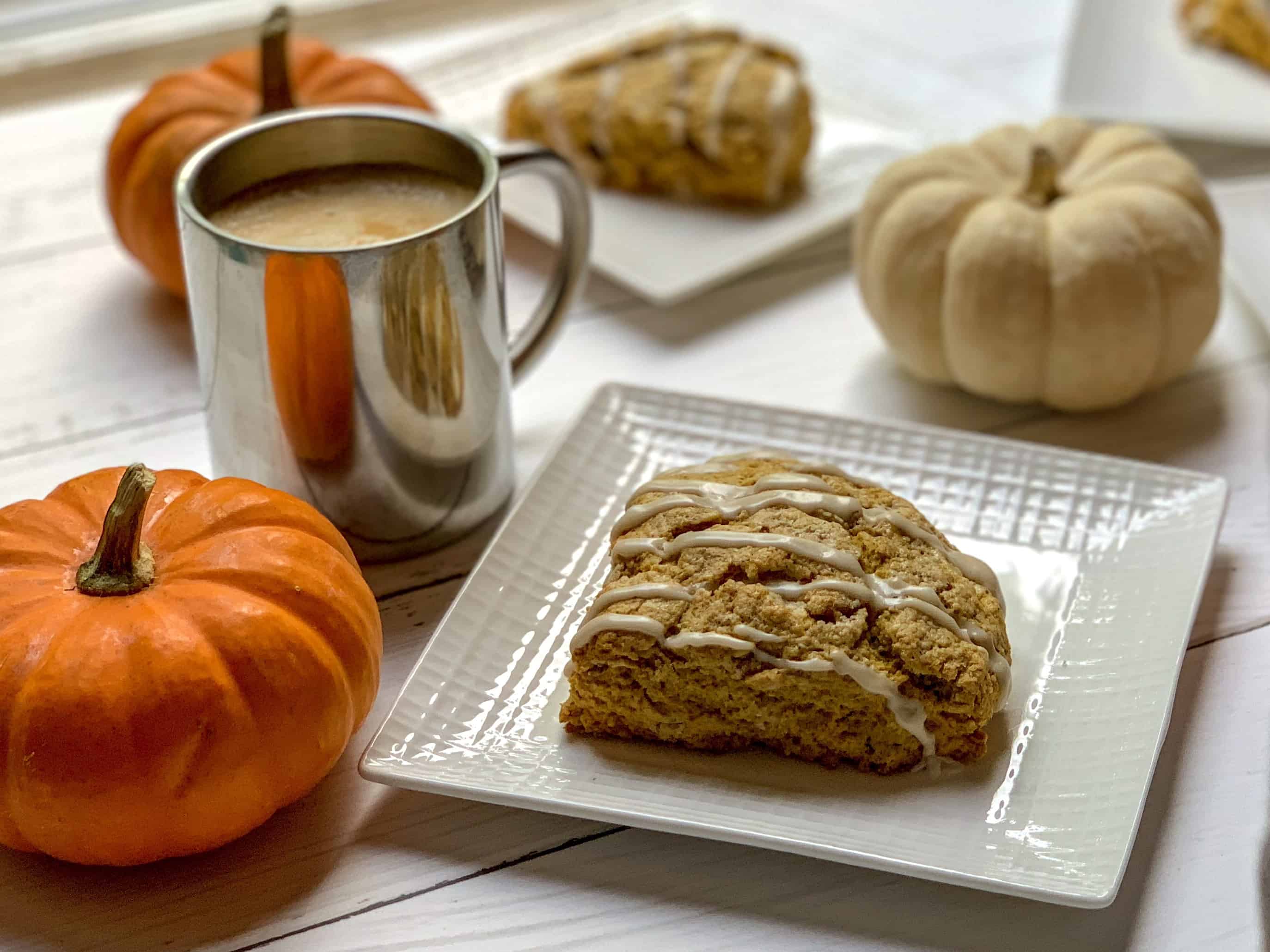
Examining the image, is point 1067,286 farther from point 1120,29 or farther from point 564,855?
point 1120,29

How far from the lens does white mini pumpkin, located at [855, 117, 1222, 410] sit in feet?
4.56

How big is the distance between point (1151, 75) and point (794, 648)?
147 centimetres

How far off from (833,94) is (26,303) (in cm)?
111

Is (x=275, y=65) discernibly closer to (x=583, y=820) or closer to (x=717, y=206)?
(x=717, y=206)

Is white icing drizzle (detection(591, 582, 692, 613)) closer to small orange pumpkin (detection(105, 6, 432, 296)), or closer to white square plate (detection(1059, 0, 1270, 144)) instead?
small orange pumpkin (detection(105, 6, 432, 296))

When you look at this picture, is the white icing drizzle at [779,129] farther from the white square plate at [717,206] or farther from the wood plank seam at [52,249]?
the wood plank seam at [52,249]

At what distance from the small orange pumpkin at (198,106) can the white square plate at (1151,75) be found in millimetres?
953

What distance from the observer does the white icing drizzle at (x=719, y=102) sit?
1790 mm

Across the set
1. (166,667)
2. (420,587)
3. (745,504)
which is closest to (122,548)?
(166,667)

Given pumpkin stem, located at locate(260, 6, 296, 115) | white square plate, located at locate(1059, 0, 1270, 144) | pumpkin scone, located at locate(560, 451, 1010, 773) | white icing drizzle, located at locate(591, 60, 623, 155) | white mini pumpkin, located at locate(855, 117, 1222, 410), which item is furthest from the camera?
white square plate, located at locate(1059, 0, 1270, 144)

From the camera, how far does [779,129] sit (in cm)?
178

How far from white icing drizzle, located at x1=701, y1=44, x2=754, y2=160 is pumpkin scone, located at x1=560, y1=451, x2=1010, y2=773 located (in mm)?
823

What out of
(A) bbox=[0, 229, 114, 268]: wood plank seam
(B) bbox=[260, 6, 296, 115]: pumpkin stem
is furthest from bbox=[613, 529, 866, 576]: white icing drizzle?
(A) bbox=[0, 229, 114, 268]: wood plank seam

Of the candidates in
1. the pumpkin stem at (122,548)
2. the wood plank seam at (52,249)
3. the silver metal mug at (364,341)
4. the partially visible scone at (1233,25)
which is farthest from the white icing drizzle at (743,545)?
the partially visible scone at (1233,25)
